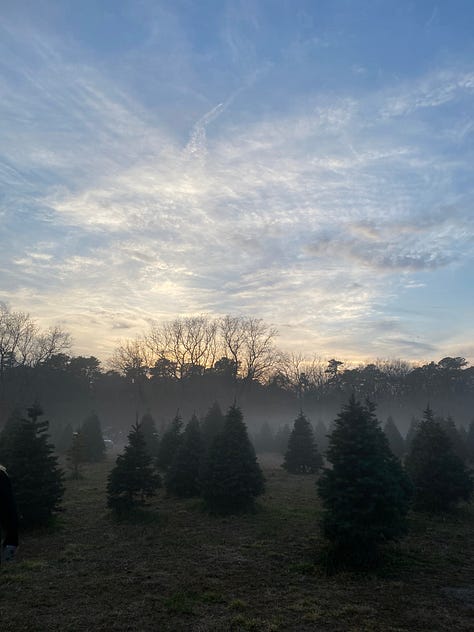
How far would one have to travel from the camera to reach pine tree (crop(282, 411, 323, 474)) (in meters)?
27.5

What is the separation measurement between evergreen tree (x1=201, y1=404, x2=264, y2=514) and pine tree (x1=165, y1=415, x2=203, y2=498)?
1937mm

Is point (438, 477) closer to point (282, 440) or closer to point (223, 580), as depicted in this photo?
point (223, 580)

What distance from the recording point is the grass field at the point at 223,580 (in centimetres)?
719

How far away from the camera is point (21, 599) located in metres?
8.09

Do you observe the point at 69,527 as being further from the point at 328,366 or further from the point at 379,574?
the point at 328,366

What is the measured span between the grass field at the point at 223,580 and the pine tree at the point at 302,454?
1291 cm

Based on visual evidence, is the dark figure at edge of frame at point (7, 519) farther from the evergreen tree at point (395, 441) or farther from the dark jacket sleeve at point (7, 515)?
the evergreen tree at point (395, 441)

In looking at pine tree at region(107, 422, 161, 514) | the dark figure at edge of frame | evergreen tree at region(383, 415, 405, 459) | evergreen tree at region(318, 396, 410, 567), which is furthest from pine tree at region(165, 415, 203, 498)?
evergreen tree at region(383, 415, 405, 459)

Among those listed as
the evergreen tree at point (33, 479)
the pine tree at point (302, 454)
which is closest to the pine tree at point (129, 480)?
the evergreen tree at point (33, 479)

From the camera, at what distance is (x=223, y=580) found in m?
9.16

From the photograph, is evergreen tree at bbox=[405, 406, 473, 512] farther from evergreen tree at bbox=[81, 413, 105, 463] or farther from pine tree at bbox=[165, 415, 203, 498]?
evergreen tree at bbox=[81, 413, 105, 463]

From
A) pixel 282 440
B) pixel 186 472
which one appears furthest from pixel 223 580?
pixel 282 440

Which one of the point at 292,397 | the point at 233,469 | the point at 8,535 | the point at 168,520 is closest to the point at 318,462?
the point at 233,469

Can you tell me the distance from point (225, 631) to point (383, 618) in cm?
280
